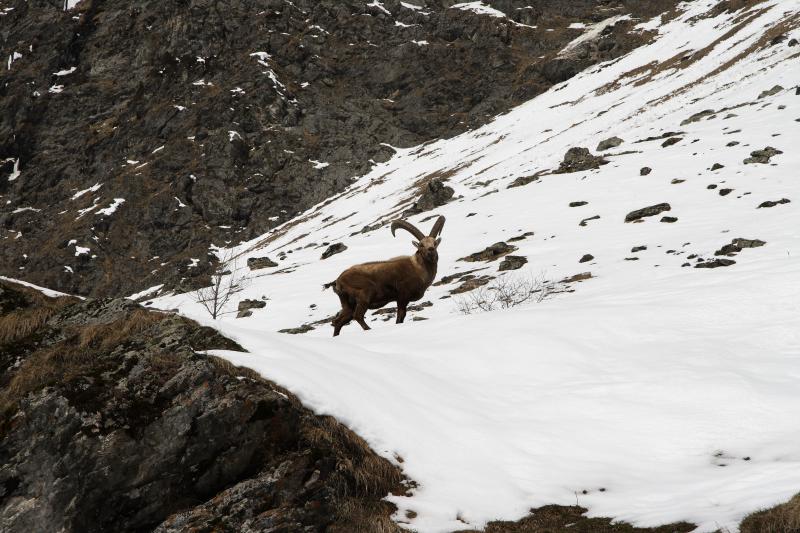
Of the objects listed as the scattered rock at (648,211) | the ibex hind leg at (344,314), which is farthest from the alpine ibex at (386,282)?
the scattered rock at (648,211)

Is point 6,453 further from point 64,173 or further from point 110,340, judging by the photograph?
point 64,173

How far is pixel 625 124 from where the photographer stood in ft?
139

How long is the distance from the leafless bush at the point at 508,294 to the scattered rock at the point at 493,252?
4.39 meters

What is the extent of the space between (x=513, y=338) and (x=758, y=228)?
468 inches

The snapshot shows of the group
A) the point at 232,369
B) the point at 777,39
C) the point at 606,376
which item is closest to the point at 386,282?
the point at 606,376

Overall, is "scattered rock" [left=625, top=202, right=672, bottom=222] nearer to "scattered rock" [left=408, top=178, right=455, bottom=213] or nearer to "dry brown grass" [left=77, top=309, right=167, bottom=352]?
"scattered rock" [left=408, top=178, right=455, bottom=213]

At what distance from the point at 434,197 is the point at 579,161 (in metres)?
10.1

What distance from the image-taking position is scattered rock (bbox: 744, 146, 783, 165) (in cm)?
2311

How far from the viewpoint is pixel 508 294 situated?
16234 mm

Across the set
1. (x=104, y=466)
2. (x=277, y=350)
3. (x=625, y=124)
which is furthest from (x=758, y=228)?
(x=625, y=124)

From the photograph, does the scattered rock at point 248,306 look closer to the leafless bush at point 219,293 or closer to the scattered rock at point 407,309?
the leafless bush at point 219,293

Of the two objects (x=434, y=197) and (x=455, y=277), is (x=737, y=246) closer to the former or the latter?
(x=455, y=277)

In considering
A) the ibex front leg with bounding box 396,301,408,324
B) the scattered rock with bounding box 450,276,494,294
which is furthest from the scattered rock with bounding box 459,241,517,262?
the ibex front leg with bounding box 396,301,408,324

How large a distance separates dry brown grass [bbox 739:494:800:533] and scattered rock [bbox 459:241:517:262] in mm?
19113
